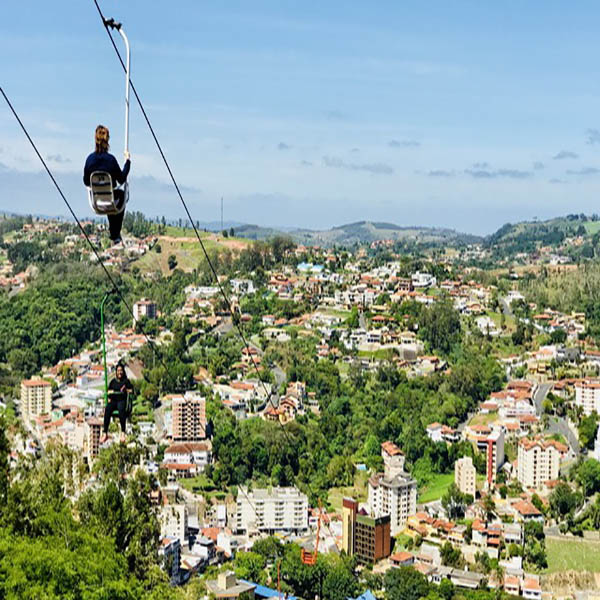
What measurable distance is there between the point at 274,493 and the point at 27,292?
68.7ft

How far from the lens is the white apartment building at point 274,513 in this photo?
62.5ft

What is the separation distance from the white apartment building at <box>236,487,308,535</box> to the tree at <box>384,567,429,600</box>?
375 centimetres

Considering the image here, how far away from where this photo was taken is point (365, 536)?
57.6 feet

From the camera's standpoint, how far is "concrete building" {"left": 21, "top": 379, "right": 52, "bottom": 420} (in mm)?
26734

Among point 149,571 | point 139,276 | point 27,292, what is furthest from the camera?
point 139,276

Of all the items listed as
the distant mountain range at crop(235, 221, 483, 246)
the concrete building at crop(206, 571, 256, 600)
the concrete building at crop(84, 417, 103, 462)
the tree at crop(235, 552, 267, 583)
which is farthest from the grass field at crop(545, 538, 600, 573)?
the distant mountain range at crop(235, 221, 483, 246)

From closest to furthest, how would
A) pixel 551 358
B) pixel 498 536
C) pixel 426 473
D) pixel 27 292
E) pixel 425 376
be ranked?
pixel 498 536 → pixel 426 473 → pixel 425 376 → pixel 551 358 → pixel 27 292

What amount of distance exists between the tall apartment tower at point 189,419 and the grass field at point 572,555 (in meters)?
9.23

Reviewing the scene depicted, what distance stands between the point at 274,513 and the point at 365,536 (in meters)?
2.32

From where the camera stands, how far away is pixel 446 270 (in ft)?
141

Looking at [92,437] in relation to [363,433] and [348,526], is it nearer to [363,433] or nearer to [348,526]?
[363,433]

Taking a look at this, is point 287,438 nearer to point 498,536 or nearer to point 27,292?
point 498,536

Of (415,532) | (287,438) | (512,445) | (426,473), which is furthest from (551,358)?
(415,532)

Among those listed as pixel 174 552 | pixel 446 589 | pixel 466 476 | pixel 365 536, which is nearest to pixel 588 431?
pixel 466 476
